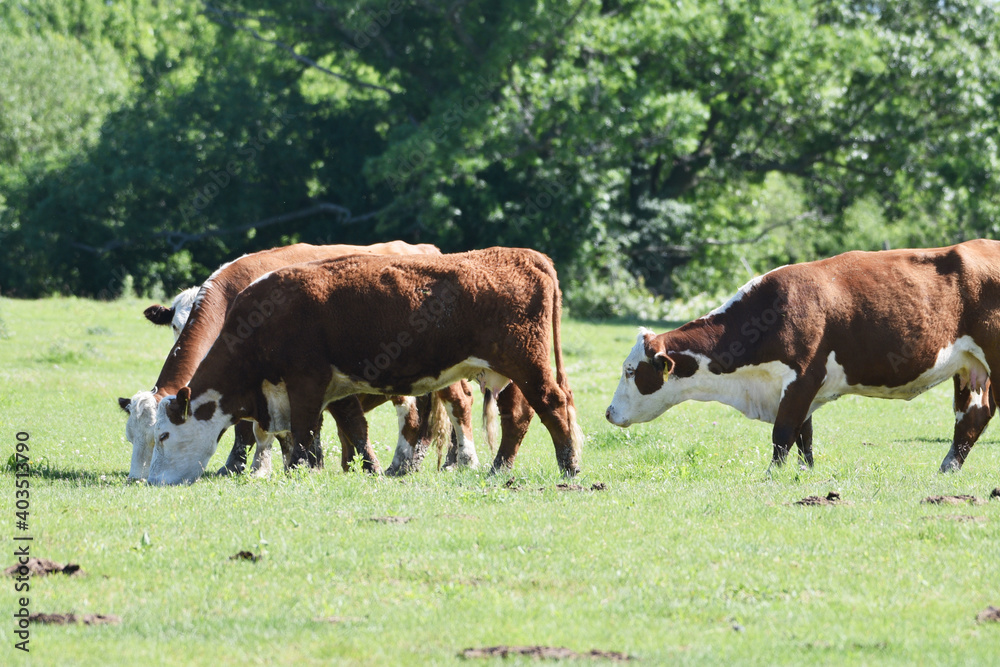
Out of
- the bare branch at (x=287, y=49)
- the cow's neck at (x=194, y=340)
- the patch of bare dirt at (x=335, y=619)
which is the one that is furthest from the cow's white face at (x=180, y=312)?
the bare branch at (x=287, y=49)

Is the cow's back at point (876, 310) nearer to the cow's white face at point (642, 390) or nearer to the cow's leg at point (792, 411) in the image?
the cow's leg at point (792, 411)

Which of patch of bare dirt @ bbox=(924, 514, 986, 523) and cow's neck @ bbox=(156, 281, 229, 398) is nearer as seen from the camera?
patch of bare dirt @ bbox=(924, 514, 986, 523)

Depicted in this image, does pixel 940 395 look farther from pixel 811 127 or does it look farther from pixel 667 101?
pixel 811 127

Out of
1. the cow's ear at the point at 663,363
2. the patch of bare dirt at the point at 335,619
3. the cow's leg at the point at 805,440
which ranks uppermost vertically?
the cow's ear at the point at 663,363

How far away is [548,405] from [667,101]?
2449cm

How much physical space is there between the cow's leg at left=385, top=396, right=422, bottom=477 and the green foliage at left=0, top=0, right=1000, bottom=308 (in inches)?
822

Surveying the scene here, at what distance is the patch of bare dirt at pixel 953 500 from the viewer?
8.41m

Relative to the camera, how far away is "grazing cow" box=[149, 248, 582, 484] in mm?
10156

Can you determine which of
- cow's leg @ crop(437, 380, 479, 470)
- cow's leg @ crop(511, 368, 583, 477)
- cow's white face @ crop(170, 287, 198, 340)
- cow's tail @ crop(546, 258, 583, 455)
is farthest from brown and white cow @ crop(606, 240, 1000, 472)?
cow's white face @ crop(170, 287, 198, 340)

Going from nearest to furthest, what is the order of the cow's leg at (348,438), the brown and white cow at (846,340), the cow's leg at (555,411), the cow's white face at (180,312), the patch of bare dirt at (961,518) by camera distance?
the patch of bare dirt at (961,518) → the cow's leg at (555,411) → the brown and white cow at (846,340) → the cow's leg at (348,438) → the cow's white face at (180,312)

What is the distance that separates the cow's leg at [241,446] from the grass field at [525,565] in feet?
4.18

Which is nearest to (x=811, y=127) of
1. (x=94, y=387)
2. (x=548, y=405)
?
(x=94, y=387)

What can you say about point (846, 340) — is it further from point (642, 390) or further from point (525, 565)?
point (525, 565)

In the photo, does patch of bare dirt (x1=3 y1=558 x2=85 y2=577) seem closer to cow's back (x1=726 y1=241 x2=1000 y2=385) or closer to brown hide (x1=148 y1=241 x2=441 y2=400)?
brown hide (x1=148 y1=241 x2=441 y2=400)
